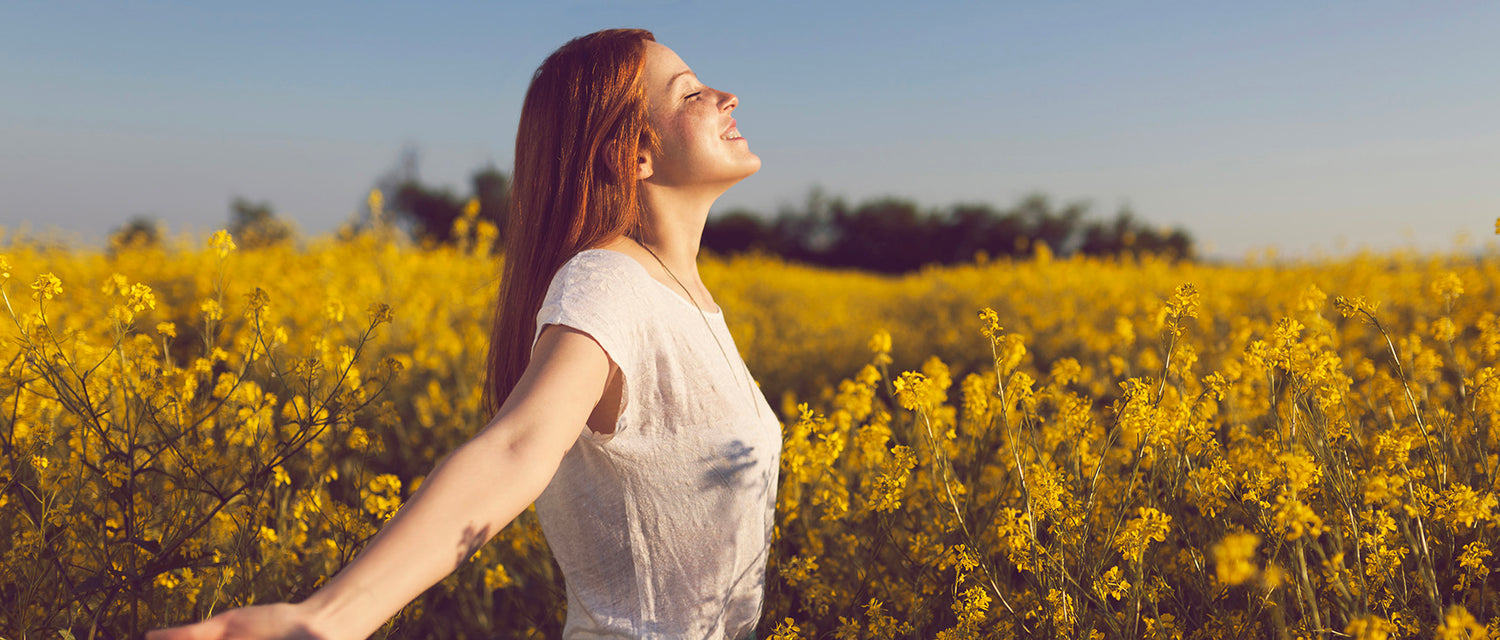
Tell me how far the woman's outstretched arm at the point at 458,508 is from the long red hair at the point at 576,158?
0.40m

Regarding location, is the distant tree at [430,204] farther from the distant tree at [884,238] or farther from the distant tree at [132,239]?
the distant tree at [132,239]

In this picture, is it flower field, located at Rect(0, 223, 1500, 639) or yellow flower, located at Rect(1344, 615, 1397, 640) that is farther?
flower field, located at Rect(0, 223, 1500, 639)

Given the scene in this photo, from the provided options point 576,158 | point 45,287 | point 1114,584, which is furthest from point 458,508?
point 45,287

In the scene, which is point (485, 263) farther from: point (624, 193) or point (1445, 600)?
point (1445, 600)

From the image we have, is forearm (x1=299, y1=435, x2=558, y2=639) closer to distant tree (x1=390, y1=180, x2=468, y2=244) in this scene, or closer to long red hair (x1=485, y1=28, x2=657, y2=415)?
long red hair (x1=485, y1=28, x2=657, y2=415)

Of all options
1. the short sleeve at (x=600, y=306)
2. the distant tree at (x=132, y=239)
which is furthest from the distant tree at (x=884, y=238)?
the short sleeve at (x=600, y=306)

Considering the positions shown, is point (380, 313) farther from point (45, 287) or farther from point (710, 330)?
point (710, 330)

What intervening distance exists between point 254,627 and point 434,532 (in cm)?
16

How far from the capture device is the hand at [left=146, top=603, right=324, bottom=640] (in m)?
0.69

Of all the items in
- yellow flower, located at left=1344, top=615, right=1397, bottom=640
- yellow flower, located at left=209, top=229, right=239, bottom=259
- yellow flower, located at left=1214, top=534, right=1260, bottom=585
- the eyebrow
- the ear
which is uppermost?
the eyebrow

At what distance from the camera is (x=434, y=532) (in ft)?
2.61

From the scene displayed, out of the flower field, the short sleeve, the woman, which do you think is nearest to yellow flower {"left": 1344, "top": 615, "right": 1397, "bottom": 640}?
the flower field

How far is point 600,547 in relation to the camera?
1.28 meters

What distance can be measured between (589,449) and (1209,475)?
113cm
